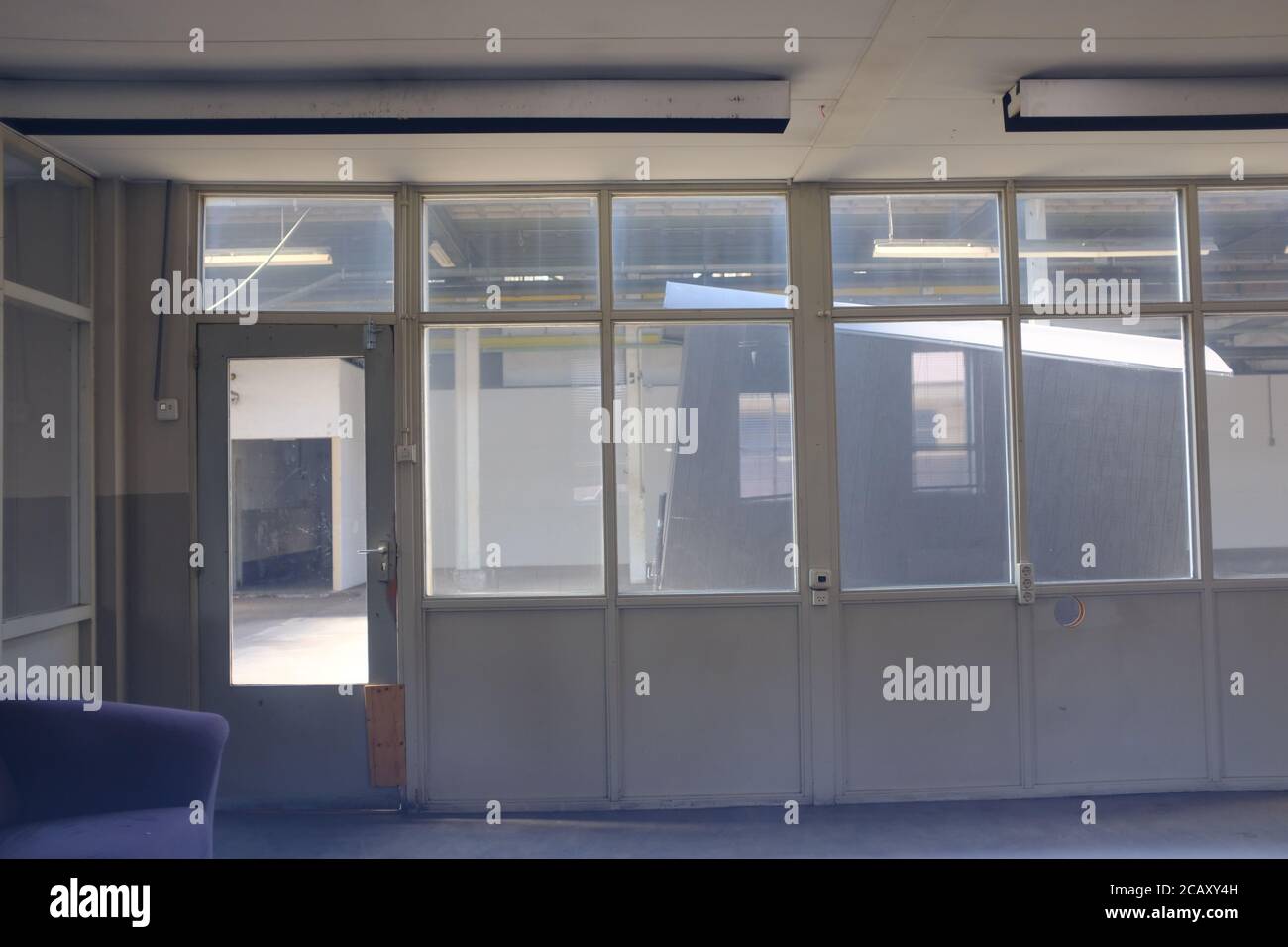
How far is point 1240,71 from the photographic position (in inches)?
130

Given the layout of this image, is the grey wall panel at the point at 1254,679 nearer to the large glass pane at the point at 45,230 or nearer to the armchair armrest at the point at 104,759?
the armchair armrest at the point at 104,759

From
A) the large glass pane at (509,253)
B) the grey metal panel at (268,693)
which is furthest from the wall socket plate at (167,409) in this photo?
the large glass pane at (509,253)

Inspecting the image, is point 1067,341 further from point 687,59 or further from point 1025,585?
point 687,59

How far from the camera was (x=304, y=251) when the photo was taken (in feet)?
13.6

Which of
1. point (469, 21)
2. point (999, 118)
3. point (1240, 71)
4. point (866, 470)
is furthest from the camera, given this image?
point (866, 470)

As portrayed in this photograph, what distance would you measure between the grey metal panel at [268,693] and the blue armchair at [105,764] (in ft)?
3.80

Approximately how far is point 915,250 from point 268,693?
12.5ft

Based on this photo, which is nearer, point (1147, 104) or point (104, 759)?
point (104, 759)

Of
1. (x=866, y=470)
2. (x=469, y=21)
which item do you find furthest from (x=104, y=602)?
(x=866, y=470)

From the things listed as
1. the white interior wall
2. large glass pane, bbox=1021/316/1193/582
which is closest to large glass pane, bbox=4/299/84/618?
large glass pane, bbox=1021/316/1193/582

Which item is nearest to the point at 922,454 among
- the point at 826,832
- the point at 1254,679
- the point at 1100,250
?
the point at 1100,250

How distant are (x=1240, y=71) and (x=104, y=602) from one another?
17.3 feet

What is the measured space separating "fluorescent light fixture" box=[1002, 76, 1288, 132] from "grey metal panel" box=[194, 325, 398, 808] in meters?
3.18
